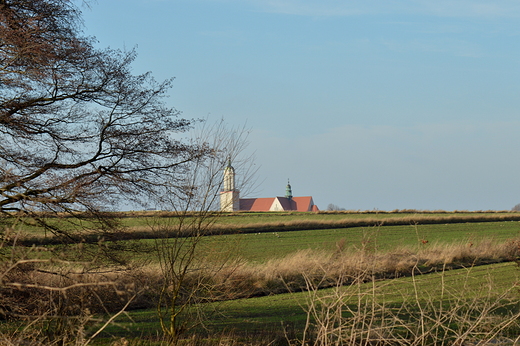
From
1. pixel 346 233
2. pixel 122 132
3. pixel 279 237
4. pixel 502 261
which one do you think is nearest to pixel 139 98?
pixel 122 132

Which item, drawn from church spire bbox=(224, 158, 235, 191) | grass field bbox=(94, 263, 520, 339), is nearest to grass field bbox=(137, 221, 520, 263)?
grass field bbox=(94, 263, 520, 339)

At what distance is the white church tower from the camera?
9.20 meters

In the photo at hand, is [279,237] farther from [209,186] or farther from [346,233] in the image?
[209,186]

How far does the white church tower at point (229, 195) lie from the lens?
30.2ft

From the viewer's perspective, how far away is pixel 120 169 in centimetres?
1091

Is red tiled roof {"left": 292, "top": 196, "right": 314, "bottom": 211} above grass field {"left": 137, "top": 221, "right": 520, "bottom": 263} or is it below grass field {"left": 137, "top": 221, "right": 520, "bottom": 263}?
above

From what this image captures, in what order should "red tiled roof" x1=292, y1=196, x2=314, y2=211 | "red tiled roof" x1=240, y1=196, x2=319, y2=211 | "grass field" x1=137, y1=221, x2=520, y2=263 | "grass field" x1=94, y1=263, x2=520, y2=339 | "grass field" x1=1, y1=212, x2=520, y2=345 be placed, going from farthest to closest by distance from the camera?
"red tiled roof" x1=292, y1=196, x2=314, y2=211, "red tiled roof" x1=240, y1=196, x2=319, y2=211, "grass field" x1=137, y1=221, x2=520, y2=263, "grass field" x1=94, y1=263, x2=520, y2=339, "grass field" x1=1, y1=212, x2=520, y2=345

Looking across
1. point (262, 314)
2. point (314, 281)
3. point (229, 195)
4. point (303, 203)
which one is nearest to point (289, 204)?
point (303, 203)

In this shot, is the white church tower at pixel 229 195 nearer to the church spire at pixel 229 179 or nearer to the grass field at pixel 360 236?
the church spire at pixel 229 179

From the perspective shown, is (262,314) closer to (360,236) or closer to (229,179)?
(229,179)

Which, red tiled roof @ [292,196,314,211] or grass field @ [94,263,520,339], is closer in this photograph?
grass field @ [94,263,520,339]

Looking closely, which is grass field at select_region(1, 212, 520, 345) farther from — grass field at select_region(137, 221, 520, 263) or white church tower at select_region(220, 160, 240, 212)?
white church tower at select_region(220, 160, 240, 212)

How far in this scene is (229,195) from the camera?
930 cm

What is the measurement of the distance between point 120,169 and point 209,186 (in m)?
2.45
